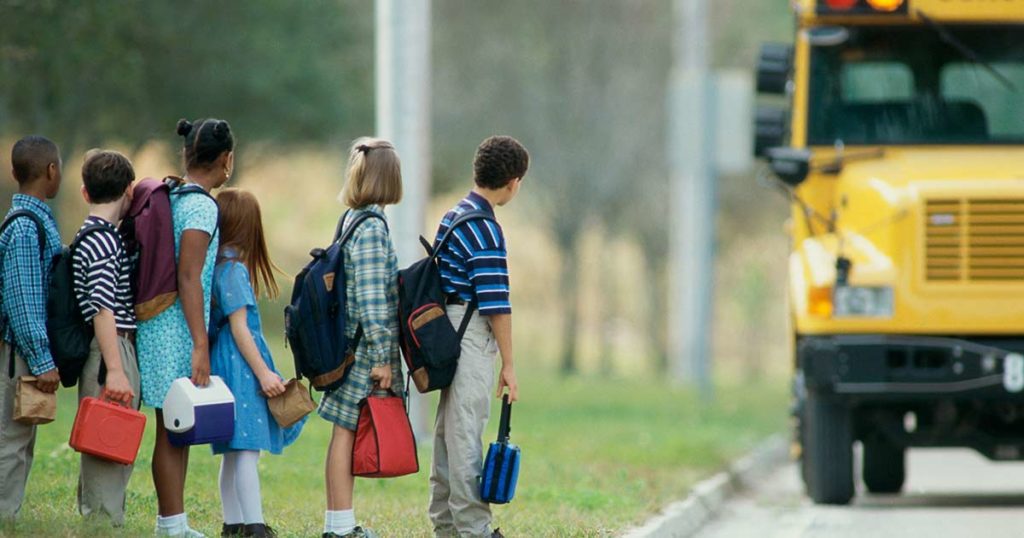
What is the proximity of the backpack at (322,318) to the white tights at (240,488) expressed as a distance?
47 cm

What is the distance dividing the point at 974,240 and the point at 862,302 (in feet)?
2.49

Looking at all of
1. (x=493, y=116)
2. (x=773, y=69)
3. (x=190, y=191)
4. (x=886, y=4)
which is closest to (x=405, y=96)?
(x=773, y=69)

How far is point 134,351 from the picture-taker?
7543 millimetres

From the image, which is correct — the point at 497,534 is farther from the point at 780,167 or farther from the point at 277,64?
the point at 277,64

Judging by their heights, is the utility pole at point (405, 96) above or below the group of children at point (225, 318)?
above

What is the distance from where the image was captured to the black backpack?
740cm

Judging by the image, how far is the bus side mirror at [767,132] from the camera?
11961 mm

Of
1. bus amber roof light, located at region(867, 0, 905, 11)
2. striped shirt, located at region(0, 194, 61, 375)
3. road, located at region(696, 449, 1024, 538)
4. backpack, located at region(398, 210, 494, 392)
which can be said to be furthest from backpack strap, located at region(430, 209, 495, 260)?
bus amber roof light, located at region(867, 0, 905, 11)

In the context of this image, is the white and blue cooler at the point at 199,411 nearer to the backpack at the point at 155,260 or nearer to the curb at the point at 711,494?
the backpack at the point at 155,260

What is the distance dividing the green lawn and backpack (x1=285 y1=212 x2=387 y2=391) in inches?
38.4

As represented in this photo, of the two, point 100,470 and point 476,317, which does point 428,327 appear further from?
point 100,470

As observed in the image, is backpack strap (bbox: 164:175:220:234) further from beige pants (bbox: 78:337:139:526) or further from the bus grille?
the bus grille

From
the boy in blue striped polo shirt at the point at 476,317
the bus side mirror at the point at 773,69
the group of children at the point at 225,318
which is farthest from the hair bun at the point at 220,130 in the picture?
the bus side mirror at the point at 773,69

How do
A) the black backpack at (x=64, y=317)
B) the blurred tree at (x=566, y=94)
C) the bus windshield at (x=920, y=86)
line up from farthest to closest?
the blurred tree at (x=566, y=94) → the bus windshield at (x=920, y=86) → the black backpack at (x=64, y=317)
